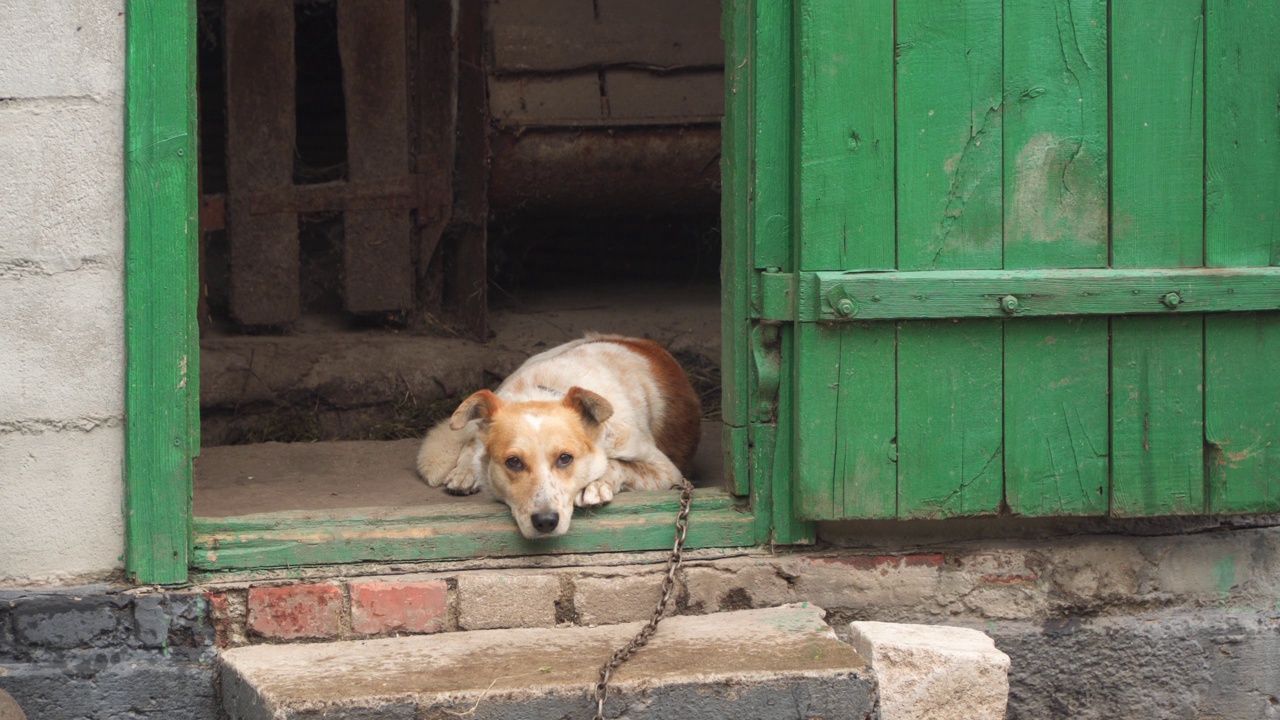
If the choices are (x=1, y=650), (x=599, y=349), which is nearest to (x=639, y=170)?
(x=599, y=349)

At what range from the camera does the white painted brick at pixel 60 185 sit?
11.7 feet

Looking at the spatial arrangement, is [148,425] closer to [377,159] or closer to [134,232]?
[134,232]

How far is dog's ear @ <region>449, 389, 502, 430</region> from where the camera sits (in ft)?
14.2

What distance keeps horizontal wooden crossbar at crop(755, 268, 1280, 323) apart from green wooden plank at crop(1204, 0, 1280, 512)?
→ 8 centimetres

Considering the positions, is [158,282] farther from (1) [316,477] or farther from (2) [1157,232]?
(2) [1157,232]

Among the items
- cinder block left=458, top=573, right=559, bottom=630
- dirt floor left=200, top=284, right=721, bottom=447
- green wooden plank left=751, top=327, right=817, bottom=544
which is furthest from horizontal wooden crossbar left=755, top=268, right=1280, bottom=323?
dirt floor left=200, top=284, right=721, bottom=447

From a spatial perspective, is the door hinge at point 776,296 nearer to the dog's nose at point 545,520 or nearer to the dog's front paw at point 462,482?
the dog's nose at point 545,520

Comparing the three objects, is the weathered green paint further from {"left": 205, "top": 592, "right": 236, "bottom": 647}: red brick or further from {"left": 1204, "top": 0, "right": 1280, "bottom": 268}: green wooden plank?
{"left": 205, "top": 592, "right": 236, "bottom": 647}: red brick

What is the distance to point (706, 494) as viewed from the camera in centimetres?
415

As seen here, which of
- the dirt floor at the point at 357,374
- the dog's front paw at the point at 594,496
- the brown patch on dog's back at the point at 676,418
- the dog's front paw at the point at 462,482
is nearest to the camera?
the dog's front paw at the point at 594,496

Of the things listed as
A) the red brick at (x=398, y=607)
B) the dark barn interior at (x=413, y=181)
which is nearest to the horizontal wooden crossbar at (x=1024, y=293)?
the red brick at (x=398, y=607)

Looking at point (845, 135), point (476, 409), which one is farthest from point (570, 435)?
point (845, 135)

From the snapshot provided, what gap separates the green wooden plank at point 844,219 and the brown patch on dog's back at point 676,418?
4.58ft

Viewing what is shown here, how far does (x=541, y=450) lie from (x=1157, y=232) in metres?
1.98
